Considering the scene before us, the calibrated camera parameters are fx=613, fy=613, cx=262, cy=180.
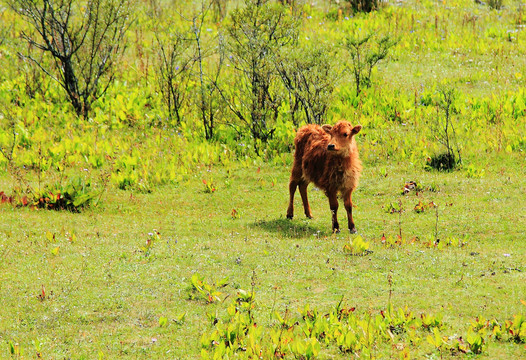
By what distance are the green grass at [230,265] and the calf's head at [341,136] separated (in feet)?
4.57

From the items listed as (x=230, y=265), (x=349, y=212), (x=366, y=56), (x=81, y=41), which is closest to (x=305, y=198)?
(x=349, y=212)

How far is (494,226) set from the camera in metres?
9.70

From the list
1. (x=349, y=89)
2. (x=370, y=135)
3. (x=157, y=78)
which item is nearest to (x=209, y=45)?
(x=157, y=78)

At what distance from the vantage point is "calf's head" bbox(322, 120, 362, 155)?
30.8 feet

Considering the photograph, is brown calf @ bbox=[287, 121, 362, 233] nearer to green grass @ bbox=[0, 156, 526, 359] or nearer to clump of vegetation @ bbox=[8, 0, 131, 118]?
green grass @ bbox=[0, 156, 526, 359]

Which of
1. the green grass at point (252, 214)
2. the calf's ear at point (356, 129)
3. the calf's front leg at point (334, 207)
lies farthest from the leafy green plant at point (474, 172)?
the calf's ear at point (356, 129)

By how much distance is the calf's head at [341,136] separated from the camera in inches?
370

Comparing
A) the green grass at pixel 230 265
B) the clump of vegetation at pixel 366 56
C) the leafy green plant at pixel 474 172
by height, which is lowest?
the green grass at pixel 230 265

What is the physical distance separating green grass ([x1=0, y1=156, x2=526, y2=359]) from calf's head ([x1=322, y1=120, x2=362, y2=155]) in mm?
1392

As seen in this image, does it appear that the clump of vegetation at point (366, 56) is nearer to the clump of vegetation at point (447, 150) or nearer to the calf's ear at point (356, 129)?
the clump of vegetation at point (447, 150)

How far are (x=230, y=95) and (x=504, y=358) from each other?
514 inches

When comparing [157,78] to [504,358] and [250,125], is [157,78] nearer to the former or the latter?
[250,125]

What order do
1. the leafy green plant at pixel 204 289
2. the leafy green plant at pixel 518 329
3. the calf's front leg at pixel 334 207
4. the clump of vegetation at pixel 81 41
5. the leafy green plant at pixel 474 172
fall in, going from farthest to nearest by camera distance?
the clump of vegetation at pixel 81 41 → the leafy green plant at pixel 474 172 → the calf's front leg at pixel 334 207 → the leafy green plant at pixel 204 289 → the leafy green plant at pixel 518 329

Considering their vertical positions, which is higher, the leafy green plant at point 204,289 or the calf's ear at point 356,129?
the calf's ear at point 356,129
